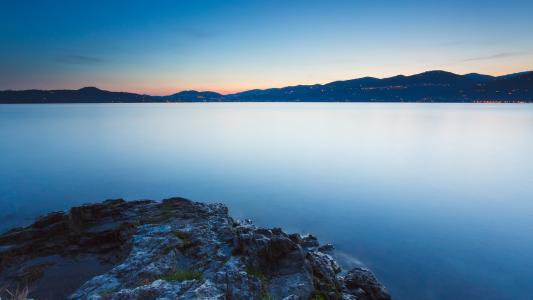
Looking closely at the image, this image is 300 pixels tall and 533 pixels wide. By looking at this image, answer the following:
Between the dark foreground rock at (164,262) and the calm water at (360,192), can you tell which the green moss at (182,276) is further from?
the calm water at (360,192)

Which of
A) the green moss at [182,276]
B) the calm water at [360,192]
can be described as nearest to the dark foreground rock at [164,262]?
the green moss at [182,276]

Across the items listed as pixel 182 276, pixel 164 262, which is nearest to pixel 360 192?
pixel 164 262

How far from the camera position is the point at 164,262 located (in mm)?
10469

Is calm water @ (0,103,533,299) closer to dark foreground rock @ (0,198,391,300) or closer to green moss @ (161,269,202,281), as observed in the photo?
dark foreground rock @ (0,198,391,300)

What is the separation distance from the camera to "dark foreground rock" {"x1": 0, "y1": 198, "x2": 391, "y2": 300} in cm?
894

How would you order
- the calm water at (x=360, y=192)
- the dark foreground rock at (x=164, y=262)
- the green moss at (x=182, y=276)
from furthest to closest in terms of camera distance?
1. the calm water at (x=360, y=192)
2. the green moss at (x=182, y=276)
3. the dark foreground rock at (x=164, y=262)

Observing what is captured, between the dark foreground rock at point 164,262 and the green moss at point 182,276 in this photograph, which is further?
the green moss at point 182,276

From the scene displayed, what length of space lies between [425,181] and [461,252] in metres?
13.7

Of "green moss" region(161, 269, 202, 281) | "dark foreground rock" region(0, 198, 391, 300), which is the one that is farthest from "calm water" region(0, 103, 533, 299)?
"green moss" region(161, 269, 202, 281)

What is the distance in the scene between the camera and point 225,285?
880 cm

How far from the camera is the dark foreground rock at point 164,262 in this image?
8.94 metres

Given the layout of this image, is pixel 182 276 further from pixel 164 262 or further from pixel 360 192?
pixel 360 192

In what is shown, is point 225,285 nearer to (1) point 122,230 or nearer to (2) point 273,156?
(1) point 122,230

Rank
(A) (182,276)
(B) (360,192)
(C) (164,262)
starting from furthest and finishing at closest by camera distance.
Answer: (B) (360,192), (C) (164,262), (A) (182,276)
